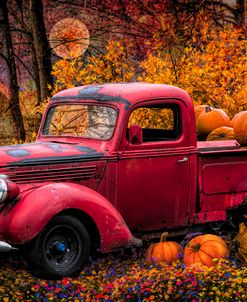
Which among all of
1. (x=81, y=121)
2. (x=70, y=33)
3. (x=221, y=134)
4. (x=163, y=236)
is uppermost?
(x=70, y=33)

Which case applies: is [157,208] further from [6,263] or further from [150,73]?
[150,73]

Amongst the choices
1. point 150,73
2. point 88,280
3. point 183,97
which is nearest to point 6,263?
point 88,280

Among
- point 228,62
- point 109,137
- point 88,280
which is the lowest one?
point 88,280

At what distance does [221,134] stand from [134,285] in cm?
313

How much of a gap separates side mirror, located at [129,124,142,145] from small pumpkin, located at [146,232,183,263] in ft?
3.33

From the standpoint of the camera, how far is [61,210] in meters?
6.33

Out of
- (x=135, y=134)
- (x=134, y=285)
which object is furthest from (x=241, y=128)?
(x=134, y=285)

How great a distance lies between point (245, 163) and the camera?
8.16 metres

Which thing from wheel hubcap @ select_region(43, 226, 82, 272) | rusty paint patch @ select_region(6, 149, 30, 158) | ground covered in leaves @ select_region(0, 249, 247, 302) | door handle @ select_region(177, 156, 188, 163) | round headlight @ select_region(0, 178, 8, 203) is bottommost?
ground covered in leaves @ select_region(0, 249, 247, 302)

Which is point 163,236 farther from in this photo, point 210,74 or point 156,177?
point 210,74

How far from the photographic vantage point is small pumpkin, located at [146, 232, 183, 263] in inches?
287

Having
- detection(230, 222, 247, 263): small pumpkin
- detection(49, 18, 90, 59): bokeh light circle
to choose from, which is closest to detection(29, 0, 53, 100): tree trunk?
detection(49, 18, 90, 59): bokeh light circle

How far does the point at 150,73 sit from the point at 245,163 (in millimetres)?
3419

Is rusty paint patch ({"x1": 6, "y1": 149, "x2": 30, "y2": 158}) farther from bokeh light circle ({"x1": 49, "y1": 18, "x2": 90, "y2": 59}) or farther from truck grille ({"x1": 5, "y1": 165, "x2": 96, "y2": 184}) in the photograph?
bokeh light circle ({"x1": 49, "y1": 18, "x2": 90, "y2": 59})
